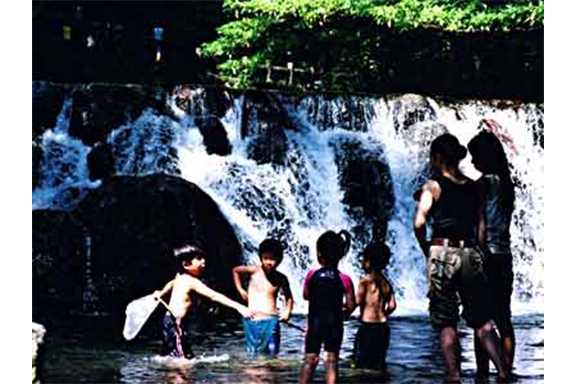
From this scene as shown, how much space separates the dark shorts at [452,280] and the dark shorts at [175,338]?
2.44 meters

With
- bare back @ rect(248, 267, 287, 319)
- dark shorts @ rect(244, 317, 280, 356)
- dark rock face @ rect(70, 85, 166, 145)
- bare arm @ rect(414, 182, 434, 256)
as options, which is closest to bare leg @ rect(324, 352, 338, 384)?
bare arm @ rect(414, 182, 434, 256)

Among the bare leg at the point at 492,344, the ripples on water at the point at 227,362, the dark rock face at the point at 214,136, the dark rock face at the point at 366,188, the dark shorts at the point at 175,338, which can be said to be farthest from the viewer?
the dark rock face at the point at 214,136

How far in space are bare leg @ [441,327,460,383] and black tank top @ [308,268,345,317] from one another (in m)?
0.63

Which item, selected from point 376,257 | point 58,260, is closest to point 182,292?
point 376,257

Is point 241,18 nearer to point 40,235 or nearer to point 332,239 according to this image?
point 40,235

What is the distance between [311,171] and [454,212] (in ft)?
35.5

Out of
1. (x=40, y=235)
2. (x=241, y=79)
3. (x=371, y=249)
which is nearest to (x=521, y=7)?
(x=241, y=79)

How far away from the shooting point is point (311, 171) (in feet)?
58.9

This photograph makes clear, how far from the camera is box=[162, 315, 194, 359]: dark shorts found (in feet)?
29.3

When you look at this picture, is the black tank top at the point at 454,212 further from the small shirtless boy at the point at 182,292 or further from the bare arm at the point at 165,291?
the bare arm at the point at 165,291

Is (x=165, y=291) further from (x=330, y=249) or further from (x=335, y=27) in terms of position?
(x=335, y=27)

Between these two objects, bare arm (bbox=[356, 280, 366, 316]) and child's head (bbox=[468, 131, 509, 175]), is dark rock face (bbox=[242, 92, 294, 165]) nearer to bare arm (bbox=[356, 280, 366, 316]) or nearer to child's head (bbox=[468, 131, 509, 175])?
bare arm (bbox=[356, 280, 366, 316])

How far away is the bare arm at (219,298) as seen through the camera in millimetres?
8041

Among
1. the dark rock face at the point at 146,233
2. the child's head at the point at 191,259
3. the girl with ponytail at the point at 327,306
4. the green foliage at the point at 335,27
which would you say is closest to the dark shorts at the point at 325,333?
the girl with ponytail at the point at 327,306
